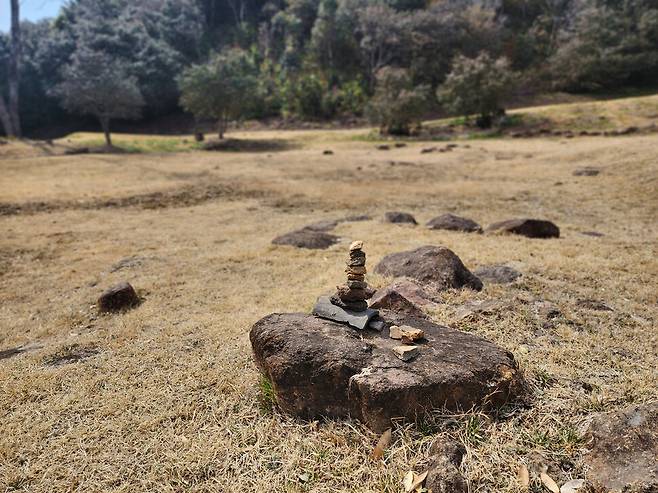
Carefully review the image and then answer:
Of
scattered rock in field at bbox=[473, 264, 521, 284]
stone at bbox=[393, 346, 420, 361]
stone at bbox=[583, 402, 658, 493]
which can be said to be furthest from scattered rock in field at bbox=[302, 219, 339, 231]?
stone at bbox=[583, 402, 658, 493]

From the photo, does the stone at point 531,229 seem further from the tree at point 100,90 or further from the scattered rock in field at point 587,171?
the tree at point 100,90

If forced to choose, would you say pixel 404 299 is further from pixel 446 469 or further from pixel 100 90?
pixel 100 90

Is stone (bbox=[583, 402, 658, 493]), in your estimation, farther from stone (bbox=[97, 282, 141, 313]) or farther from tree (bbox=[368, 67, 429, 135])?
tree (bbox=[368, 67, 429, 135])

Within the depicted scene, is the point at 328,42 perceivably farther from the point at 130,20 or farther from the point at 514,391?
the point at 514,391

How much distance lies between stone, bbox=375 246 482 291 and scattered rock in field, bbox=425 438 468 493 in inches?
110

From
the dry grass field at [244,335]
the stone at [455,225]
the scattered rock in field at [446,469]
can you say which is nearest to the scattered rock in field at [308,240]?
the dry grass field at [244,335]

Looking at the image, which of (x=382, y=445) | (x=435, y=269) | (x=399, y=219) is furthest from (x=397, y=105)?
(x=382, y=445)

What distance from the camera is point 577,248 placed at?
7641mm

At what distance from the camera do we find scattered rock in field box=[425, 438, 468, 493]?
2.67 meters

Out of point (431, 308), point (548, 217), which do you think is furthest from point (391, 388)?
point (548, 217)

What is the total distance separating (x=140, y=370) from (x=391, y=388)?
2.86 metres

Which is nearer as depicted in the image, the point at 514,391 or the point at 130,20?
the point at 514,391

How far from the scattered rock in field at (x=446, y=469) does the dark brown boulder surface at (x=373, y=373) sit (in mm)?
281

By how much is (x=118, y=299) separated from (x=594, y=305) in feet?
21.3
